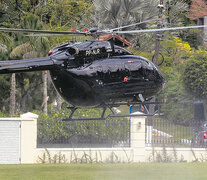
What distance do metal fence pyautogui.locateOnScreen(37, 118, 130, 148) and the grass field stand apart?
1.15 metres

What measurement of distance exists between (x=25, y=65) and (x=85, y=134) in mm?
9517

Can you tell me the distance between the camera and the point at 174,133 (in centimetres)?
2073

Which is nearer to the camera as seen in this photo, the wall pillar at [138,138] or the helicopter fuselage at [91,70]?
the helicopter fuselage at [91,70]

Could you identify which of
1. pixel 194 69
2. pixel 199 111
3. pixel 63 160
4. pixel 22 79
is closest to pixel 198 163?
pixel 63 160

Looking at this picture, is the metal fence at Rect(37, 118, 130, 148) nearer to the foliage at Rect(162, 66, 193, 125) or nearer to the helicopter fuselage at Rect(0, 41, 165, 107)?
the helicopter fuselage at Rect(0, 41, 165, 107)

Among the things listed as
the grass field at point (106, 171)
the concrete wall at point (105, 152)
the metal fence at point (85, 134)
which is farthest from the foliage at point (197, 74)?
the grass field at point (106, 171)

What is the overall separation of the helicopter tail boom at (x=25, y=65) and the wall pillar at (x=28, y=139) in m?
9.37

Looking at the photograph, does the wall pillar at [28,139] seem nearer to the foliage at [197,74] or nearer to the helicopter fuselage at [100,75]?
the helicopter fuselage at [100,75]

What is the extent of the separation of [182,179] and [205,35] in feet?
101

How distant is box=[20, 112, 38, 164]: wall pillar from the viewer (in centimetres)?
2038

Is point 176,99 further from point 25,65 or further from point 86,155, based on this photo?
point 25,65

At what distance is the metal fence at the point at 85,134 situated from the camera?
2036 cm

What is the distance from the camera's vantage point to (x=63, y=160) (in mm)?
20406

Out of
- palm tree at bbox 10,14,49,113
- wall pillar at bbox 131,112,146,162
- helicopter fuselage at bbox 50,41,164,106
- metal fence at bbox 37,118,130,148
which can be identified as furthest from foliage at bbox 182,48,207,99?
helicopter fuselage at bbox 50,41,164,106
